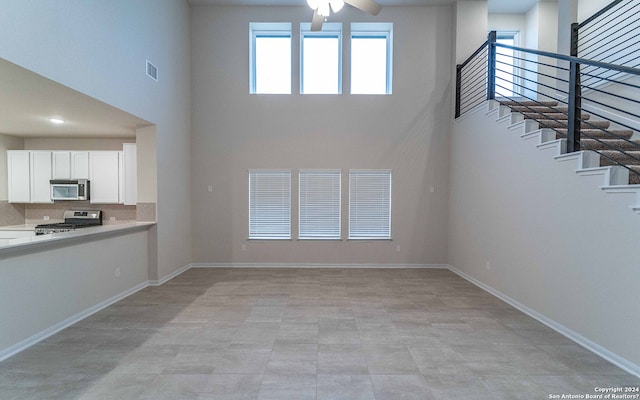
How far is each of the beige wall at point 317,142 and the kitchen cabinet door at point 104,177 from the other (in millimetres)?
1338

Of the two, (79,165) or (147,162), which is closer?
(147,162)

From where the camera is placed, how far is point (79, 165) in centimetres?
553

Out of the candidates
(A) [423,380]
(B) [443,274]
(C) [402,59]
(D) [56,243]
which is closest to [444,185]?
(B) [443,274]

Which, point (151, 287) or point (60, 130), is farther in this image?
point (60, 130)

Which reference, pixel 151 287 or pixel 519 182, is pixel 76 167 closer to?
pixel 151 287

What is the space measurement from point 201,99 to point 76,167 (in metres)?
2.60

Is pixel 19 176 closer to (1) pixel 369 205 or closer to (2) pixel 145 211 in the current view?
(2) pixel 145 211

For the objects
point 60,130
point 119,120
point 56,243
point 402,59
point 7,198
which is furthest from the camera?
point 402,59

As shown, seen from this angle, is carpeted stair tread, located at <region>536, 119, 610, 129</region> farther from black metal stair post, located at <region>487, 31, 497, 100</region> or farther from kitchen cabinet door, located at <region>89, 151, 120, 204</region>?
kitchen cabinet door, located at <region>89, 151, 120, 204</region>

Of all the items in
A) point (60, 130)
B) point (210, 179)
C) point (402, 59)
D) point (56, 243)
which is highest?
point (402, 59)

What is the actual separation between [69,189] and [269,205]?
359cm

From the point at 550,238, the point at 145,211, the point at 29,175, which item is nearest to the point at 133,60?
the point at 145,211

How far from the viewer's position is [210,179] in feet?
20.4

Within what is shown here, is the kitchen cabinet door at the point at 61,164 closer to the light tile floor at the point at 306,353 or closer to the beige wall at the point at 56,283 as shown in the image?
the beige wall at the point at 56,283
